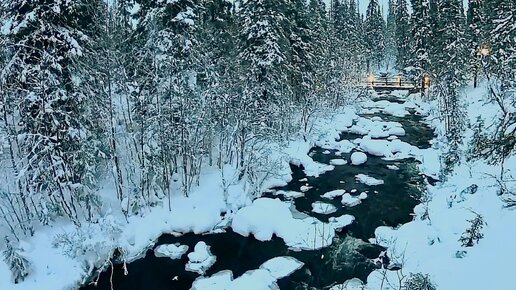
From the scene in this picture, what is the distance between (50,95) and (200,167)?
7.39 meters

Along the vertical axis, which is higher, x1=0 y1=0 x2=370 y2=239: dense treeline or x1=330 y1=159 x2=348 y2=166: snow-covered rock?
x1=0 y1=0 x2=370 y2=239: dense treeline

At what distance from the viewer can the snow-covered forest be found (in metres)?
12.3

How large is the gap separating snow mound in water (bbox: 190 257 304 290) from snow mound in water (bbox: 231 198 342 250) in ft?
4.31

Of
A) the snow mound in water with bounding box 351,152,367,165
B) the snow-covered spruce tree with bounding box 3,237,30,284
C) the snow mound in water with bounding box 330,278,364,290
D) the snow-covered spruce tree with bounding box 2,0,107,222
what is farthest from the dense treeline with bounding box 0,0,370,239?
the snow mound in water with bounding box 330,278,364,290

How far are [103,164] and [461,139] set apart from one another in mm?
17956

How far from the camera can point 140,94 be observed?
17.5 metres

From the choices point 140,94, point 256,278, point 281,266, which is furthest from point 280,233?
point 140,94

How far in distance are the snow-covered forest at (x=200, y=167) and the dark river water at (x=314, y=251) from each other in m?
0.11

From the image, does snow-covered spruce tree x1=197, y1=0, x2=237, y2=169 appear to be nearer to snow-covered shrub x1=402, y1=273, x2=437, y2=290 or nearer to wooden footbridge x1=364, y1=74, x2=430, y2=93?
snow-covered shrub x1=402, y1=273, x2=437, y2=290

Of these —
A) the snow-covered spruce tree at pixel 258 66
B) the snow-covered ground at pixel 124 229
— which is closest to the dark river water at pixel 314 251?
the snow-covered ground at pixel 124 229

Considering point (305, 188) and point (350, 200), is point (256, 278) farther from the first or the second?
point (305, 188)

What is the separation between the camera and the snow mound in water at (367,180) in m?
21.0

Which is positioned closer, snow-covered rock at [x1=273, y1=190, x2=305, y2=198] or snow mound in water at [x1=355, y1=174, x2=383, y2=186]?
snow-covered rock at [x1=273, y1=190, x2=305, y2=198]

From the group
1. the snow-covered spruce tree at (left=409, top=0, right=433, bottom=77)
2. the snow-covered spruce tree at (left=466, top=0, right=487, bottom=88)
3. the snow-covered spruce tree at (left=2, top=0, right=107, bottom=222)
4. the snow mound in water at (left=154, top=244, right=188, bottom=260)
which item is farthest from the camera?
the snow-covered spruce tree at (left=409, top=0, right=433, bottom=77)
